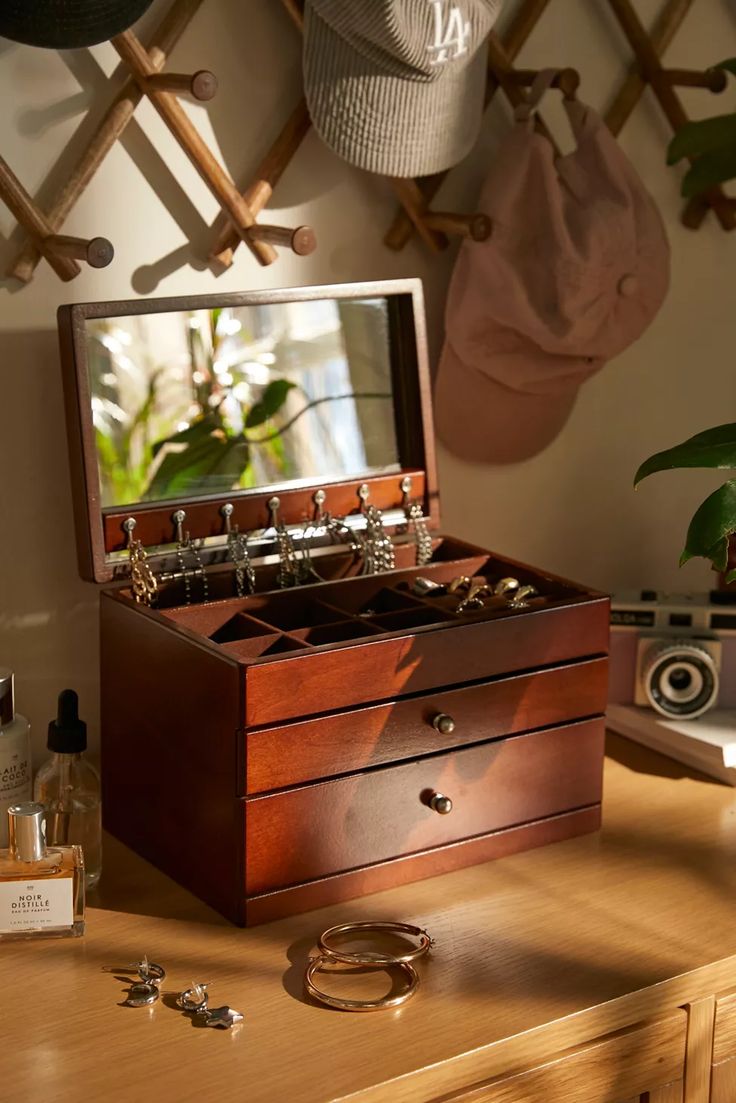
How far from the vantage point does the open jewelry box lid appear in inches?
48.1

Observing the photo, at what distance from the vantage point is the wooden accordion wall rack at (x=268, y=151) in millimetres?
1203

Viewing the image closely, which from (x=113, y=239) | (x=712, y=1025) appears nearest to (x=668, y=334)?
(x=113, y=239)

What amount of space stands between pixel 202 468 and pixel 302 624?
173mm

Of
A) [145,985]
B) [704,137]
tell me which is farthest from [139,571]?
[704,137]

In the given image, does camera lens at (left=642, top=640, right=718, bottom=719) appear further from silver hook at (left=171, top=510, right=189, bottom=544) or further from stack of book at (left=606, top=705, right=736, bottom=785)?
silver hook at (left=171, top=510, right=189, bottom=544)

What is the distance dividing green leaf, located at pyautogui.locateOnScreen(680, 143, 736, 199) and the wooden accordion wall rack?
57 millimetres

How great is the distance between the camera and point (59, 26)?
105cm

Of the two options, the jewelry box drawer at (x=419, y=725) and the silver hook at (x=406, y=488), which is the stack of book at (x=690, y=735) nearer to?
the jewelry box drawer at (x=419, y=725)

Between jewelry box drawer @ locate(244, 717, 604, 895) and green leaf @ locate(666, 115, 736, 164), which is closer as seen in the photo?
jewelry box drawer @ locate(244, 717, 604, 895)

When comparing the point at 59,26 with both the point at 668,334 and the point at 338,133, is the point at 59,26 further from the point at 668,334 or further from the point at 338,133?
the point at 668,334

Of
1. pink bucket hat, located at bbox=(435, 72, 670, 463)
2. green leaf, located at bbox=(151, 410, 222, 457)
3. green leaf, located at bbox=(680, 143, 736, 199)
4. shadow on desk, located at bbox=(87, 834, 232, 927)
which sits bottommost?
shadow on desk, located at bbox=(87, 834, 232, 927)

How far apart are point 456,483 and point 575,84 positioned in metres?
0.43

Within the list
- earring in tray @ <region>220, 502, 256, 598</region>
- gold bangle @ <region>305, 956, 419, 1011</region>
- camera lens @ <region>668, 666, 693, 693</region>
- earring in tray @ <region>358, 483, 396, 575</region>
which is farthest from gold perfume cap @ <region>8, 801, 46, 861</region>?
camera lens @ <region>668, 666, 693, 693</region>

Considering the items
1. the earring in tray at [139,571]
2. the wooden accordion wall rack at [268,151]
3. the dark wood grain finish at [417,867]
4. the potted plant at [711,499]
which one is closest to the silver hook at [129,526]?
the earring in tray at [139,571]
